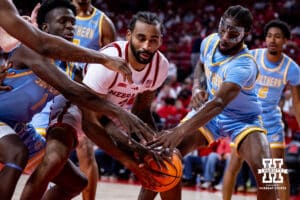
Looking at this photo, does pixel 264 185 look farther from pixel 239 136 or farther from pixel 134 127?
pixel 134 127

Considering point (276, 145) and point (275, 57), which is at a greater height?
point (275, 57)

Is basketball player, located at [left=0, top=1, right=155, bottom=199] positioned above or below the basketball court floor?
above

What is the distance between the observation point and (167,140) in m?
4.66

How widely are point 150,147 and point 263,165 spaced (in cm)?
159

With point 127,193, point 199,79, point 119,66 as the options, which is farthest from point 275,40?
point 119,66

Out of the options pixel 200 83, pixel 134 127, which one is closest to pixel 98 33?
pixel 200 83

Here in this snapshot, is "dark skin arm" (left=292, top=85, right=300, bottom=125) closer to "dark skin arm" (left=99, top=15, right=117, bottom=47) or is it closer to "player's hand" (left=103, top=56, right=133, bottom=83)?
"dark skin arm" (left=99, top=15, right=117, bottom=47)

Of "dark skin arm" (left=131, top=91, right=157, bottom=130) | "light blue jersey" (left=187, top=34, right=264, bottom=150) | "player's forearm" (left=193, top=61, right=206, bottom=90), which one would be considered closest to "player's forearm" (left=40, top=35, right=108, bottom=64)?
"dark skin arm" (left=131, top=91, right=157, bottom=130)

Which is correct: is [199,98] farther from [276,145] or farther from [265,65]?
[265,65]

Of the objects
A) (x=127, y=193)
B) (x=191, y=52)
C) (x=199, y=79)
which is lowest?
(x=127, y=193)

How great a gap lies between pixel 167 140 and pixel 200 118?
1.90ft

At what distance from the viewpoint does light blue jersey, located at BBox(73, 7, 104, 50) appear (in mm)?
7270

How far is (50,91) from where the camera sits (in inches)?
192

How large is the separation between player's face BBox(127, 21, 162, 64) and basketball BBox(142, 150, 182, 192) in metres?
0.82
